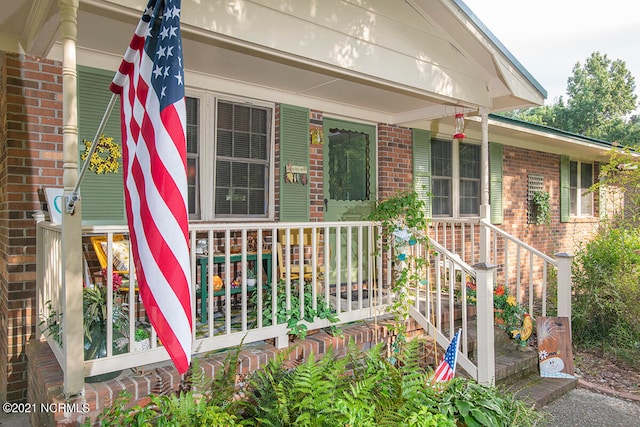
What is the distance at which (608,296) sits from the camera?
18.0 ft

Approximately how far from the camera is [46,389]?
2.57 metres

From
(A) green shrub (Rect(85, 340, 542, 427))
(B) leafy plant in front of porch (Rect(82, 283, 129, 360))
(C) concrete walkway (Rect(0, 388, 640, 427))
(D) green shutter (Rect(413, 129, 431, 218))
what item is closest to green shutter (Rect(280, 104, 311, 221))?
(D) green shutter (Rect(413, 129, 431, 218))

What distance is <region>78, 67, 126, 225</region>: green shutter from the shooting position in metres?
3.59

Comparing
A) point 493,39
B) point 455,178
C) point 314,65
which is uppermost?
point 493,39

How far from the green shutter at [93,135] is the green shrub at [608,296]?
5.49 meters

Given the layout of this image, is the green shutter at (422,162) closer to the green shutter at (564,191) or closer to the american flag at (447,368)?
the american flag at (447,368)

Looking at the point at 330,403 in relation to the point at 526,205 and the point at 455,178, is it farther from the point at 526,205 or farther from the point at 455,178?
the point at 526,205

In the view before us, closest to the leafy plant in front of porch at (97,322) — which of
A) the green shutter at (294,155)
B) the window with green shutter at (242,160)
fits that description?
the window with green shutter at (242,160)

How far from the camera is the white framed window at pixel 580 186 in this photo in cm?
955

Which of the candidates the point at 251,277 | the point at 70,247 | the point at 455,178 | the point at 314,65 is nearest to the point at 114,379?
the point at 70,247

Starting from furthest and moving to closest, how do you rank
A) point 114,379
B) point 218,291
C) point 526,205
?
point 526,205
point 218,291
point 114,379

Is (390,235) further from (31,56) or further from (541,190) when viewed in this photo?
(541,190)

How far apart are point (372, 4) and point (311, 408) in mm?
3444

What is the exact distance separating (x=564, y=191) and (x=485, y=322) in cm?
663
